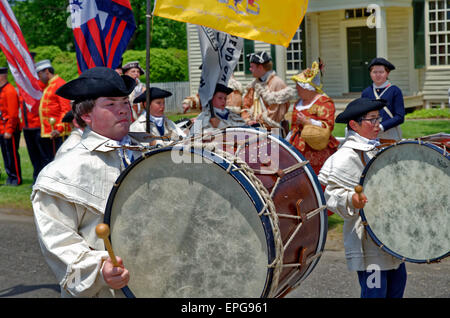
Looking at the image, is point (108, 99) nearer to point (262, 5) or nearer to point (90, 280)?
point (90, 280)

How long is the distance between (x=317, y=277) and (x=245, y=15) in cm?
259

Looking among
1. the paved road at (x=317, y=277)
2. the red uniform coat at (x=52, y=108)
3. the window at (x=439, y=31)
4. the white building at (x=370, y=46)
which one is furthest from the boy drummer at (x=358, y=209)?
the window at (x=439, y=31)

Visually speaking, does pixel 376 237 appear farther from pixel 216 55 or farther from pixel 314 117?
pixel 314 117

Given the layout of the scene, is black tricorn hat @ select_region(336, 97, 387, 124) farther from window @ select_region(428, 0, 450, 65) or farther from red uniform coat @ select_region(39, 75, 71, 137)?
window @ select_region(428, 0, 450, 65)

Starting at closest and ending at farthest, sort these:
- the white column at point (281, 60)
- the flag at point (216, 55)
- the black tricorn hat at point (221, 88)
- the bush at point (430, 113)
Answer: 1. the flag at point (216, 55)
2. the black tricorn hat at point (221, 88)
3. the bush at point (430, 113)
4. the white column at point (281, 60)

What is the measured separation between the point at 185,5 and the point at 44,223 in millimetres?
1955

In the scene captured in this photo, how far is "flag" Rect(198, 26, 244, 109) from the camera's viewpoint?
6453mm

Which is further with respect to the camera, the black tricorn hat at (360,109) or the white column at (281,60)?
the white column at (281,60)

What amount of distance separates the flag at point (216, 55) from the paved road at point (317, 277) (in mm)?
2087

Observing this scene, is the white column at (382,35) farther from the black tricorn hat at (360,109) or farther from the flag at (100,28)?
the black tricorn hat at (360,109)

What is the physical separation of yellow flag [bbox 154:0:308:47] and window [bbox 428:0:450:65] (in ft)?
49.1

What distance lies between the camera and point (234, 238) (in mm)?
3014

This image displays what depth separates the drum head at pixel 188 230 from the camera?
2994mm

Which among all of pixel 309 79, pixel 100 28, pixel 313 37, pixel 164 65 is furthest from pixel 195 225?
pixel 164 65
